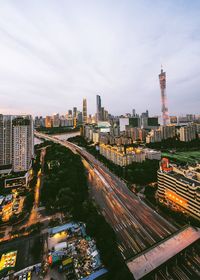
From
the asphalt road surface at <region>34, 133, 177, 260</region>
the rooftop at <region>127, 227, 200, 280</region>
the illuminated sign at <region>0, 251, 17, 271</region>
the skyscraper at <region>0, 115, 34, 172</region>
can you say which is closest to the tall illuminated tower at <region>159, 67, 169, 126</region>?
the asphalt road surface at <region>34, 133, 177, 260</region>

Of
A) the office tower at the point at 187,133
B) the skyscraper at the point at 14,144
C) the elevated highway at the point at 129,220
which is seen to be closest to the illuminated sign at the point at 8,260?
the elevated highway at the point at 129,220

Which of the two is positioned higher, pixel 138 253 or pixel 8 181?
pixel 8 181

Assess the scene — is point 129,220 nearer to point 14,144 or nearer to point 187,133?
point 14,144

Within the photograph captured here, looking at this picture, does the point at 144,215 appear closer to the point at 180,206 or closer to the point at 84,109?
the point at 180,206

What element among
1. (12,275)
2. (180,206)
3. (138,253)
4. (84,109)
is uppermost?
(84,109)

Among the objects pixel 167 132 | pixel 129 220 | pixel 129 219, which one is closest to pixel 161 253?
pixel 129 220

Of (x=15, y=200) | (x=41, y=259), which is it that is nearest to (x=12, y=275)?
(x=41, y=259)

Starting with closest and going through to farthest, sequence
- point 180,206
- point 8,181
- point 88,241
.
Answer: point 88,241
point 180,206
point 8,181

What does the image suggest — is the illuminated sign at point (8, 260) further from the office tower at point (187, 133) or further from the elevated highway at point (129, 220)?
the office tower at point (187, 133)
